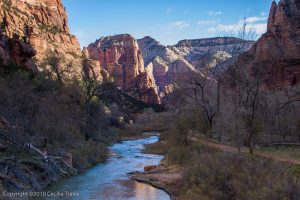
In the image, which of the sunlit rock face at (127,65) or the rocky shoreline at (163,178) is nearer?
the rocky shoreline at (163,178)

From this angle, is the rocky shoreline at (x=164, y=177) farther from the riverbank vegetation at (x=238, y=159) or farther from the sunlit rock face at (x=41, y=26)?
the sunlit rock face at (x=41, y=26)

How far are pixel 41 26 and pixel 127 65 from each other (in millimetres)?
76588

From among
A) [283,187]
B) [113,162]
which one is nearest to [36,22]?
[113,162]

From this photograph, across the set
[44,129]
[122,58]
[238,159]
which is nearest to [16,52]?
[44,129]

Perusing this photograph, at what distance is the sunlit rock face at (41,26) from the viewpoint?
81.8m

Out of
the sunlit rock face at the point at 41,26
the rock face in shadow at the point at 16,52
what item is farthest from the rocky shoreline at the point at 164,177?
the sunlit rock face at the point at 41,26

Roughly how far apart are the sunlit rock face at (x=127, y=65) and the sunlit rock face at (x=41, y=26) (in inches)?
1630

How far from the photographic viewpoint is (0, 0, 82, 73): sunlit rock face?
81.8 meters

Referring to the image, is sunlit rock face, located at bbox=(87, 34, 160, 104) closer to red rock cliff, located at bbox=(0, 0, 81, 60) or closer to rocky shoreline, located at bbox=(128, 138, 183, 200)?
red rock cliff, located at bbox=(0, 0, 81, 60)

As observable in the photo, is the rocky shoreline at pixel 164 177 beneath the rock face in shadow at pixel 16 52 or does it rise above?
beneath

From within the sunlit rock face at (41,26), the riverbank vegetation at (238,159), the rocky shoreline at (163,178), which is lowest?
the rocky shoreline at (163,178)

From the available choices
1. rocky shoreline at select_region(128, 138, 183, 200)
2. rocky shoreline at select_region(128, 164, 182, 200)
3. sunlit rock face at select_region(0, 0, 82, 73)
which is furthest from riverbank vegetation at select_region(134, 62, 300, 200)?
sunlit rock face at select_region(0, 0, 82, 73)

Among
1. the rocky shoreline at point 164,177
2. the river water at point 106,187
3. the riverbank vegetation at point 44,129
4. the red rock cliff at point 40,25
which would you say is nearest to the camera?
the river water at point 106,187

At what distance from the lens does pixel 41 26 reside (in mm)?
100938
